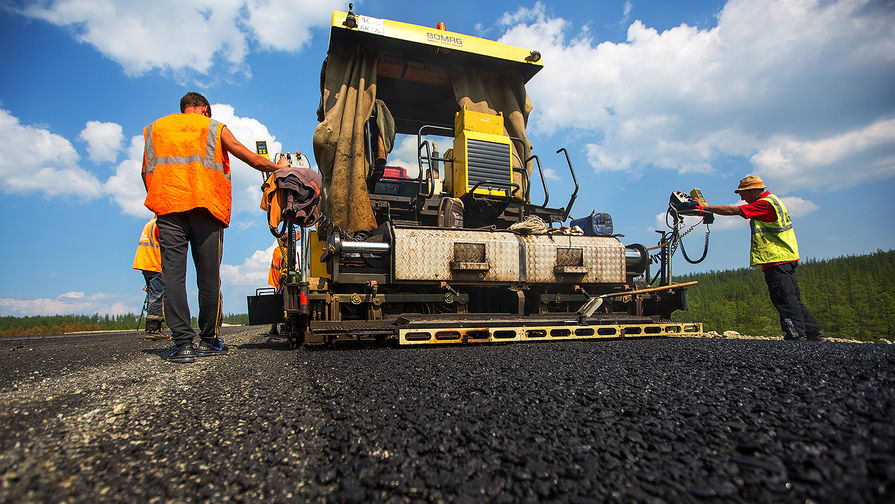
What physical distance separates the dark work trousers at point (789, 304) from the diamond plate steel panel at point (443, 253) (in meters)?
2.26

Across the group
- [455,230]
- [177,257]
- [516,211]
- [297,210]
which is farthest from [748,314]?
[177,257]

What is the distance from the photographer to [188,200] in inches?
105

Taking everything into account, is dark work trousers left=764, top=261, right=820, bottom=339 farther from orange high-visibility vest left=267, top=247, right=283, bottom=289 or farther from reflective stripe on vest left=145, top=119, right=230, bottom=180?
orange high-visibility vest left=267, top=247, right=283, bottom=289

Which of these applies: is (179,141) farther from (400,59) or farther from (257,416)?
(400,59)

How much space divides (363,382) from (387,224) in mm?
2042

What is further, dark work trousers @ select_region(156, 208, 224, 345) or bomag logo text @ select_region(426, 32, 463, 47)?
bomag logo text @ select_region(426, 32, 463, 47)

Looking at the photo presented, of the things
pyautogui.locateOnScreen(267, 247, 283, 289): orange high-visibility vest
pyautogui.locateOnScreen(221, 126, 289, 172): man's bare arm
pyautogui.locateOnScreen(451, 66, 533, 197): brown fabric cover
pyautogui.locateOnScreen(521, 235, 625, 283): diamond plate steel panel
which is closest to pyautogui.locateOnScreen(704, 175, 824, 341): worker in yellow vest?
pyautogui.locateOnScreen(521, 235, 625, 283): diamond plate steel panel

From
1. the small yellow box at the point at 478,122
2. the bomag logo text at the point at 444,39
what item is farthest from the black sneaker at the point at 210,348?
the bomag logo text at the point at 444,39

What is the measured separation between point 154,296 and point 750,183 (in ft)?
23.5

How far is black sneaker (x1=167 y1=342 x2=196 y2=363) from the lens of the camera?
2.57 m

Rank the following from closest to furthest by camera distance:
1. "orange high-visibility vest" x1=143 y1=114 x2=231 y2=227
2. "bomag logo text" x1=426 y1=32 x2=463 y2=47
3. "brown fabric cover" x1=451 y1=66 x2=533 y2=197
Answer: "orange high-visibility vest" x1=143 y1=114 x2=231 y2=227
"bomag logo text" x1=426 y1=32 x2=463 y2=47
"brown fabric cover" x1=451 y1=66 x2=533 y2=197

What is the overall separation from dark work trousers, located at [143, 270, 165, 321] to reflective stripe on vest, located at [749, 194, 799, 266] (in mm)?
6776

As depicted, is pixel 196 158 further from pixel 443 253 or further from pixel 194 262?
pixel 443 253

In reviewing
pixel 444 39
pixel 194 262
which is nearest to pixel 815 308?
pixel 444 39
